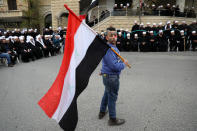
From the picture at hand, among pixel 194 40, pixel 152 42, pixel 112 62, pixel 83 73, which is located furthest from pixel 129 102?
pixel 194 40

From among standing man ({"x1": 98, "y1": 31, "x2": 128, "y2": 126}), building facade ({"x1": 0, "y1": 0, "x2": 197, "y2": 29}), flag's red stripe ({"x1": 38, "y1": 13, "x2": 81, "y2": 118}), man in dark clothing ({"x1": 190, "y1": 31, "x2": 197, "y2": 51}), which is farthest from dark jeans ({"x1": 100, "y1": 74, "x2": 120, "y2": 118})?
building facade ({"x1": 0, "y1": 0, "x2": 197, "y2": 29})

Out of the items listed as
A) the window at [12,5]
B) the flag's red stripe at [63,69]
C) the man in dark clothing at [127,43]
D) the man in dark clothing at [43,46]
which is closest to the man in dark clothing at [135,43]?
the man in dark clothing at [127,43]

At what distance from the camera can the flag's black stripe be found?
234 cm

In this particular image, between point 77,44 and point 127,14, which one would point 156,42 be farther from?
point 77,44

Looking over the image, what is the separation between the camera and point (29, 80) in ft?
21.0

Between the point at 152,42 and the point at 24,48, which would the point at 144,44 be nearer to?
the point at 152,42

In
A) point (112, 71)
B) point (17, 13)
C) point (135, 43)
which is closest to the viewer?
point (112, 71)

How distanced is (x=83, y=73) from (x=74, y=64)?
186mm

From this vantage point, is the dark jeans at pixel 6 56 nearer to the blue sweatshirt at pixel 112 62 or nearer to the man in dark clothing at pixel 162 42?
the blue sweatshirt at pixel 112 62

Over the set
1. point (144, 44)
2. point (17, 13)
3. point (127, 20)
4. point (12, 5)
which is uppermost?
point (12, 5)

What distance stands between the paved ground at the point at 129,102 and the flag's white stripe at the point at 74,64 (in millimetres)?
1042

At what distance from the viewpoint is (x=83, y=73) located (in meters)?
2.43

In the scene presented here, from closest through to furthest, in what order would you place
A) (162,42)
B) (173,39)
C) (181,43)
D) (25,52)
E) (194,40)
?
(25,52)
(194,40)
(181,43)
(173,39)
(162,42)

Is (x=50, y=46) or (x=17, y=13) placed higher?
(x=17, y=13)
